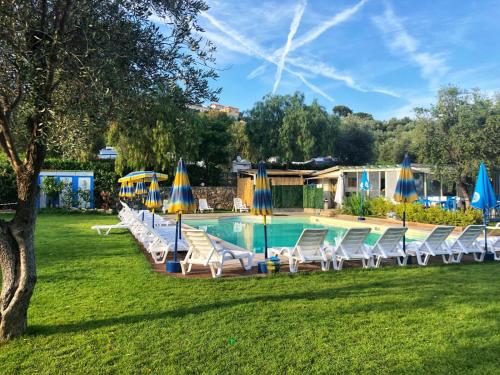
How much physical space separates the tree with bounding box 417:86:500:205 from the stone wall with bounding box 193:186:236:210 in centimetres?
1343

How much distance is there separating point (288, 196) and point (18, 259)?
2586cm

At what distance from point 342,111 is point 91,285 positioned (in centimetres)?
9074

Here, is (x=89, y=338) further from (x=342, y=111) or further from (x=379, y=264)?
(x=342, y=111)

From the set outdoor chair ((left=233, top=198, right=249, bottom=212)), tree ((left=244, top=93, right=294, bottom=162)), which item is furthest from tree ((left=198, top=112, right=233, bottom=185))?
outdoor chair ((left=233, top=198, right=249, bottom=212))

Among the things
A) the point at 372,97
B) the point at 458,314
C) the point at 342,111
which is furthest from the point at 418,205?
the point at 342,111

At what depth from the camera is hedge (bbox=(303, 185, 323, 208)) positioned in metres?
27.5

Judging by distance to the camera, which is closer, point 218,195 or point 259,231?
point 259,231

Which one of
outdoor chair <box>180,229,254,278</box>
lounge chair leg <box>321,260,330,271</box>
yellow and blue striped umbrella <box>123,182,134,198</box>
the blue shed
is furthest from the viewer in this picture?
the blue shed

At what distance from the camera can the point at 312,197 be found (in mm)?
28234

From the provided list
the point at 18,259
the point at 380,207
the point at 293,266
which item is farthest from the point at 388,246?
the point at 380,207

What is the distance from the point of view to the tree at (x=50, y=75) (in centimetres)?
393

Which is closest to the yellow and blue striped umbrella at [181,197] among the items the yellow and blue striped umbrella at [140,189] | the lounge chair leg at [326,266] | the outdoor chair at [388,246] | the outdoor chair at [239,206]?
the lounge chair leg at [326,266]

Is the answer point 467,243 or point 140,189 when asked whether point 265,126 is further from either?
point 467,243

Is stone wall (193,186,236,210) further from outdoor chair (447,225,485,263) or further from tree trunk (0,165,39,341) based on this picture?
tree trunk (0,165,39,341)
